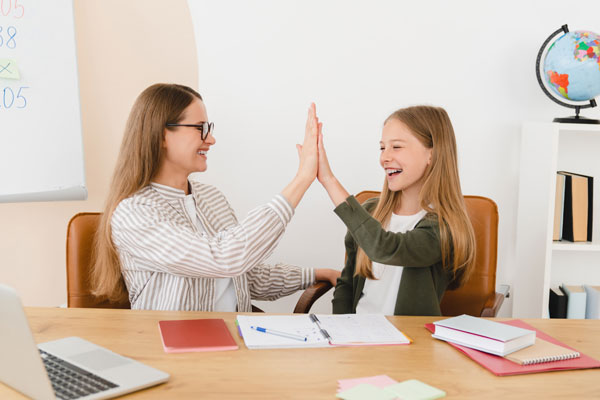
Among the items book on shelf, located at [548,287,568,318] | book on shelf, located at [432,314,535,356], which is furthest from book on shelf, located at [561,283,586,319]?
book on shelf, located at [432,314,535,356]

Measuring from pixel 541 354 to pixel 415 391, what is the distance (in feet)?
1.19

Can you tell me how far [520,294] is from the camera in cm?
277

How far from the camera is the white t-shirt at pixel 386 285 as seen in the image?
2.04m

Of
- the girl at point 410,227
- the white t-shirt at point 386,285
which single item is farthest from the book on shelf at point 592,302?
the white t-shirt at point 386,285

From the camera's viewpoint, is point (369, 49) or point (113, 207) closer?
point (113, 207)

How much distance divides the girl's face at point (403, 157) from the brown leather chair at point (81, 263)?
A: 0.98 metres

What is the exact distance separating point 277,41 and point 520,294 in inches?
62.3

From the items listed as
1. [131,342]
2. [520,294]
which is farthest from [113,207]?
[520,294]

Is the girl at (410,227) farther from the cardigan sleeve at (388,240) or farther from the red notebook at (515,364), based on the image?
the red notebook at (515,364)

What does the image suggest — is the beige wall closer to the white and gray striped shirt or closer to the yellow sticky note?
the yellow sticky note

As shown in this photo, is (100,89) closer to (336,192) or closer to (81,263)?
(81,263)

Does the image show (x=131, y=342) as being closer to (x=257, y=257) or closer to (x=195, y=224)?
(x=257, y=257)

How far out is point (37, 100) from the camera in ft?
8.36

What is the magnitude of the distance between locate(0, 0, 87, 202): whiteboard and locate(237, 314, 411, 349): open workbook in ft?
4.61
